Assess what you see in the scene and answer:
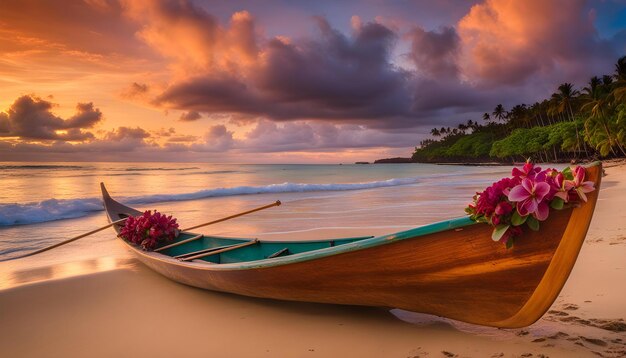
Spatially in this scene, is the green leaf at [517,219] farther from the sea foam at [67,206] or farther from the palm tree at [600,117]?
the palm tree at [600,117]

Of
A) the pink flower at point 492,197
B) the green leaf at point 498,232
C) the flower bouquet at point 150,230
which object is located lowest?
the flower bouquet at point 150,230

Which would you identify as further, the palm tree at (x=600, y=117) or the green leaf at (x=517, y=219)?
the palm tree at (x=600, y=117)

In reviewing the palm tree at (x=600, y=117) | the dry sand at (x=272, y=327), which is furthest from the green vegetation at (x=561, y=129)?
the dry sand at (x=272, y=327)

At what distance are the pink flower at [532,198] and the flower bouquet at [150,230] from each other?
16.7 feet

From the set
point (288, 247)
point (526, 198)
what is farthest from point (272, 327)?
point (526, 198)

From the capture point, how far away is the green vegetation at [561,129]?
3909 cm

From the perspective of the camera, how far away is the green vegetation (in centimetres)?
3909

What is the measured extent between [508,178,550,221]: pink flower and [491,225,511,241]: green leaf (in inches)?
4.9

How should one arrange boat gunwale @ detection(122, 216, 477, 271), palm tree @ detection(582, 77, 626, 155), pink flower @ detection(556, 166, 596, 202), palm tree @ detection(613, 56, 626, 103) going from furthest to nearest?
palm tree @ detection(582, 77, 626, 155) < palm tree @ detection(613, 56, 626, 103) < boat gunwale @ detection(122, 216, 477, 271) < pink flower @ detection(556, 166, 596, 202)

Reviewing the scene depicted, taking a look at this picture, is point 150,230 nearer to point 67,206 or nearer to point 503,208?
point 503,208

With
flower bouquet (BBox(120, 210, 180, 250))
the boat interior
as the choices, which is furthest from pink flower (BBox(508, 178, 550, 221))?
flower bouquet (BBox(120, 210, 180, 250))

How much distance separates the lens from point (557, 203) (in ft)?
7.31

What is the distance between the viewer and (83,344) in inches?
136

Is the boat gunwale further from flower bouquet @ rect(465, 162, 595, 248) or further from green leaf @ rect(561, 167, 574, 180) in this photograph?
green leaf @ rect(561, 167, 574, 180)
